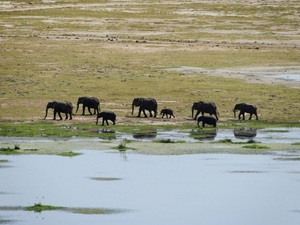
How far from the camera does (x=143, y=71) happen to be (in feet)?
213

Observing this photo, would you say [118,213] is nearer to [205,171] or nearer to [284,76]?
[205,171]

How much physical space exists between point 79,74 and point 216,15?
58.5 metres

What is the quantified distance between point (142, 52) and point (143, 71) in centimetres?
1191

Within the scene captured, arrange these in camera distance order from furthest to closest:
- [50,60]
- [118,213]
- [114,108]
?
[50,60]
[114,108]
[118,213]

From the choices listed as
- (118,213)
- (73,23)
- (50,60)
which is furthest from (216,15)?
(118,213)

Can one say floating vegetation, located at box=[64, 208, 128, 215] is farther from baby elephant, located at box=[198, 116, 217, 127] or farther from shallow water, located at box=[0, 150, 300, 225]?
baby elephant, located at box=[198, 116, 217, 127]

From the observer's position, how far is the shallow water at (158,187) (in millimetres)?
26516

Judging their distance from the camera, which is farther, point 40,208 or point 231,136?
point 231,136

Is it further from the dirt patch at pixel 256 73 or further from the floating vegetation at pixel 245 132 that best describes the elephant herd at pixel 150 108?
the dirt patch at pixel 256 73

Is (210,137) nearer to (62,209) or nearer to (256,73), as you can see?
(62,209)

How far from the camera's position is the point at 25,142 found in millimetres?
39281

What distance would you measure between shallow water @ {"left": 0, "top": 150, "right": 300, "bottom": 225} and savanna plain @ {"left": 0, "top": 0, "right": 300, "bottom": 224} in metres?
0.83

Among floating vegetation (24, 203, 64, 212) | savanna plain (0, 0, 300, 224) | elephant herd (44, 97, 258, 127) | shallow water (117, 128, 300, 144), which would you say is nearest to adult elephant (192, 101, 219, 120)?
elephant herd (44, 97, 258, 127)

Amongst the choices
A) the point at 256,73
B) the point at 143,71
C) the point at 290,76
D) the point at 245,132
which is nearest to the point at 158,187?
the point at 245,132
